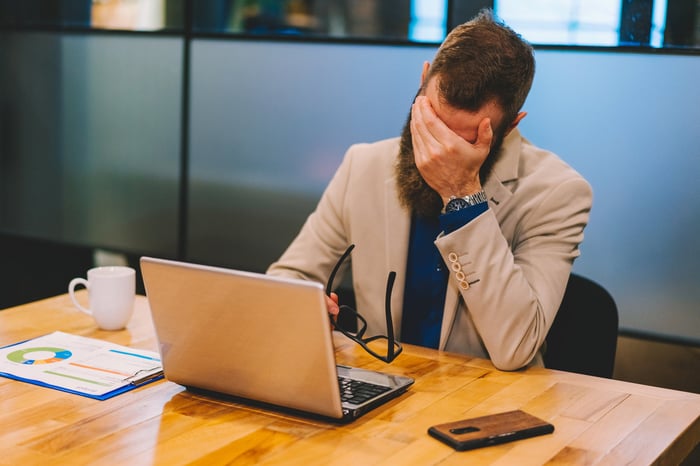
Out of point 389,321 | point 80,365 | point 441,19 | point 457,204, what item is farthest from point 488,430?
point 441,19

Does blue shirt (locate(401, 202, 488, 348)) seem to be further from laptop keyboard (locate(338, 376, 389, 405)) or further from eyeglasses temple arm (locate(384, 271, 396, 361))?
laptop keyboard (locate(338, 376, 389, 405))

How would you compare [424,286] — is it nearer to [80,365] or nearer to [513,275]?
[513,275]

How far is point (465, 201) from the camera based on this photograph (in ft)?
5.79

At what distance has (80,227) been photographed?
378 cm

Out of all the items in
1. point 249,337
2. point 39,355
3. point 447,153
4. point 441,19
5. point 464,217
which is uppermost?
point 441,19

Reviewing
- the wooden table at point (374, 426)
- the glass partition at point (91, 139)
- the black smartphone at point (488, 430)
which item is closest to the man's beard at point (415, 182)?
the wooden table at point (374, 426)

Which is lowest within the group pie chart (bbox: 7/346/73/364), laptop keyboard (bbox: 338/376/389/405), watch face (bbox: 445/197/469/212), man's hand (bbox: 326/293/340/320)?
pie chart (bbox: 7/346/73/364)

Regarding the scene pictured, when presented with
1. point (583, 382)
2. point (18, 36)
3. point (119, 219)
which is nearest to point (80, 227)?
point (119, 219)

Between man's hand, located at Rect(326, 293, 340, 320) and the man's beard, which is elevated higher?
the man's beard

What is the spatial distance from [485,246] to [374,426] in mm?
538

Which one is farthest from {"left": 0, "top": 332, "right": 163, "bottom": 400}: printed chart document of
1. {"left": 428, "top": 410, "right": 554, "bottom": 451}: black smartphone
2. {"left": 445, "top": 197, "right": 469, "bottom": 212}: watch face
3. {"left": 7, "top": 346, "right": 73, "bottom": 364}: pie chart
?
{"left": 445, "top": 197, "right": 469, "bottom": 212}: watch face

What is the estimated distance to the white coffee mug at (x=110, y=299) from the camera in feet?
5.71

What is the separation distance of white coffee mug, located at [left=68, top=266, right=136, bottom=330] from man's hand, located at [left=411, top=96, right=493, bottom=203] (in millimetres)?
659

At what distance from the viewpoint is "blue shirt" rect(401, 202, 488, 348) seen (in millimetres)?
1927
